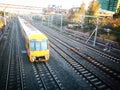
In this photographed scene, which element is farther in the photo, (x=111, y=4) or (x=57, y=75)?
(x=111, y=4)

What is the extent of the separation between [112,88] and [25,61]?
10623mm

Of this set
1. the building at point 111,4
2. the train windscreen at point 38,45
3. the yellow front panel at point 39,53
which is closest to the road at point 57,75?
the yellow front panel at point 39,53

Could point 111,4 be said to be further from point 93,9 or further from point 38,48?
point 38,48

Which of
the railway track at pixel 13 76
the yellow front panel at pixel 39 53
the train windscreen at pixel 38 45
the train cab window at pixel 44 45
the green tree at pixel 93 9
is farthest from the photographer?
the green tree at pixel 93 9

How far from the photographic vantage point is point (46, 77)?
1373 cm

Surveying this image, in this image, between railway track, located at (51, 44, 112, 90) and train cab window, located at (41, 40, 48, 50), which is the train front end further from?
railway track, located at (51, 44, 112, 90)

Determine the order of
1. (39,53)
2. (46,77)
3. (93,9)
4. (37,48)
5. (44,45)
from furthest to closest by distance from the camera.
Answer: (93,9), (44,45), (37,48), (39,53), (46,77)

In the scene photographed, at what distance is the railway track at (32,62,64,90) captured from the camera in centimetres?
1202

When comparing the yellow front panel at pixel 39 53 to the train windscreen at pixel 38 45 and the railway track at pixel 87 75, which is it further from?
the railway track at pixel 87 75

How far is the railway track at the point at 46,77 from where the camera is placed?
39.4 ft

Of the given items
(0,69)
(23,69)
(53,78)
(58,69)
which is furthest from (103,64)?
(0,69)

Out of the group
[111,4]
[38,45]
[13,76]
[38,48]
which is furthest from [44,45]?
[111,4]

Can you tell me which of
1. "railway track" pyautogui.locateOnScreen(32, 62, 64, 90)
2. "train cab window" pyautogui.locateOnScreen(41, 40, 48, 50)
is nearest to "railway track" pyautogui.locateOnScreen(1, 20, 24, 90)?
"railway track" pyautogui.locateOnScreen(32, 62, 64, 90)

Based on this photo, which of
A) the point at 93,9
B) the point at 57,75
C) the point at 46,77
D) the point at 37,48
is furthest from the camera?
the point at 93,9
